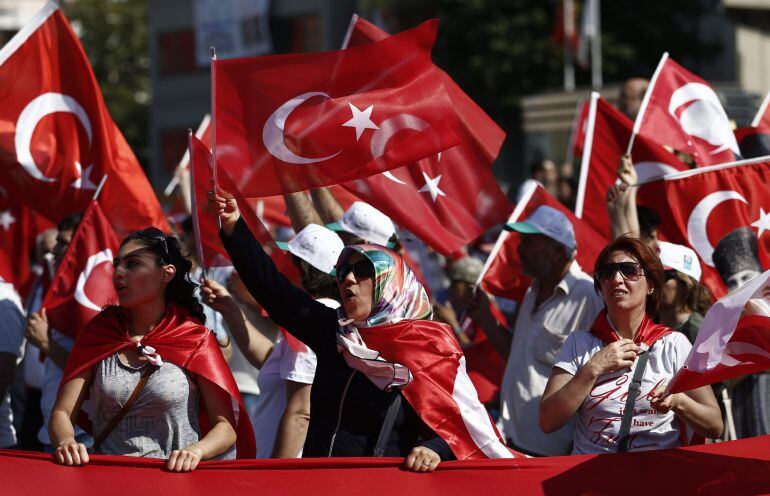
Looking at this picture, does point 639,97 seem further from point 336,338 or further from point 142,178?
point 336,338

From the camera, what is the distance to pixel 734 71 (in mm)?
37188

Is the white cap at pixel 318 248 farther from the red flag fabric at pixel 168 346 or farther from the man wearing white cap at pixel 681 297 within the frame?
the man wearing white cap at pixel 681 297

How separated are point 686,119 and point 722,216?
2.98 feet

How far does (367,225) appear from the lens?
6.35 meters

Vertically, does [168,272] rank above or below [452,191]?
above

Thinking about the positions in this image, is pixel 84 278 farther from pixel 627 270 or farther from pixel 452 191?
pixel 627 270

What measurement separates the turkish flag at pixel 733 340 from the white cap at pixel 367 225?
7.46 ft

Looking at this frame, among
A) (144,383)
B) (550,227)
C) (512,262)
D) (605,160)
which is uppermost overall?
(144,383)

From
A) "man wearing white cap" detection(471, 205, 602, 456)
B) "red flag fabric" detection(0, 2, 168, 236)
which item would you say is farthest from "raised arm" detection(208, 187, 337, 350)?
"red flag fabric" detection(0, 2, 168, 236)

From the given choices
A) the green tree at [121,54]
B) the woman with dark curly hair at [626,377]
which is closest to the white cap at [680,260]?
the woman with dark curly hair at [626,377]

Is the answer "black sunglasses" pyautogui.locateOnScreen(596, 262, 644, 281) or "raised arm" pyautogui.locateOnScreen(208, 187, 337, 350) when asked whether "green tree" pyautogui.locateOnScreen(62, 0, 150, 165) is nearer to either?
"raised arm" pyautogui.locateOnScreen(208, 187, 337, 350)

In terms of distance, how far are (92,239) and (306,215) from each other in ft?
3.55

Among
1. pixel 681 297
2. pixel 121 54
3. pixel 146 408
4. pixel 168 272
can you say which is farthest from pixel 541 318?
pixel 121 54

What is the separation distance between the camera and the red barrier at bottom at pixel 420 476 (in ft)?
14.1
